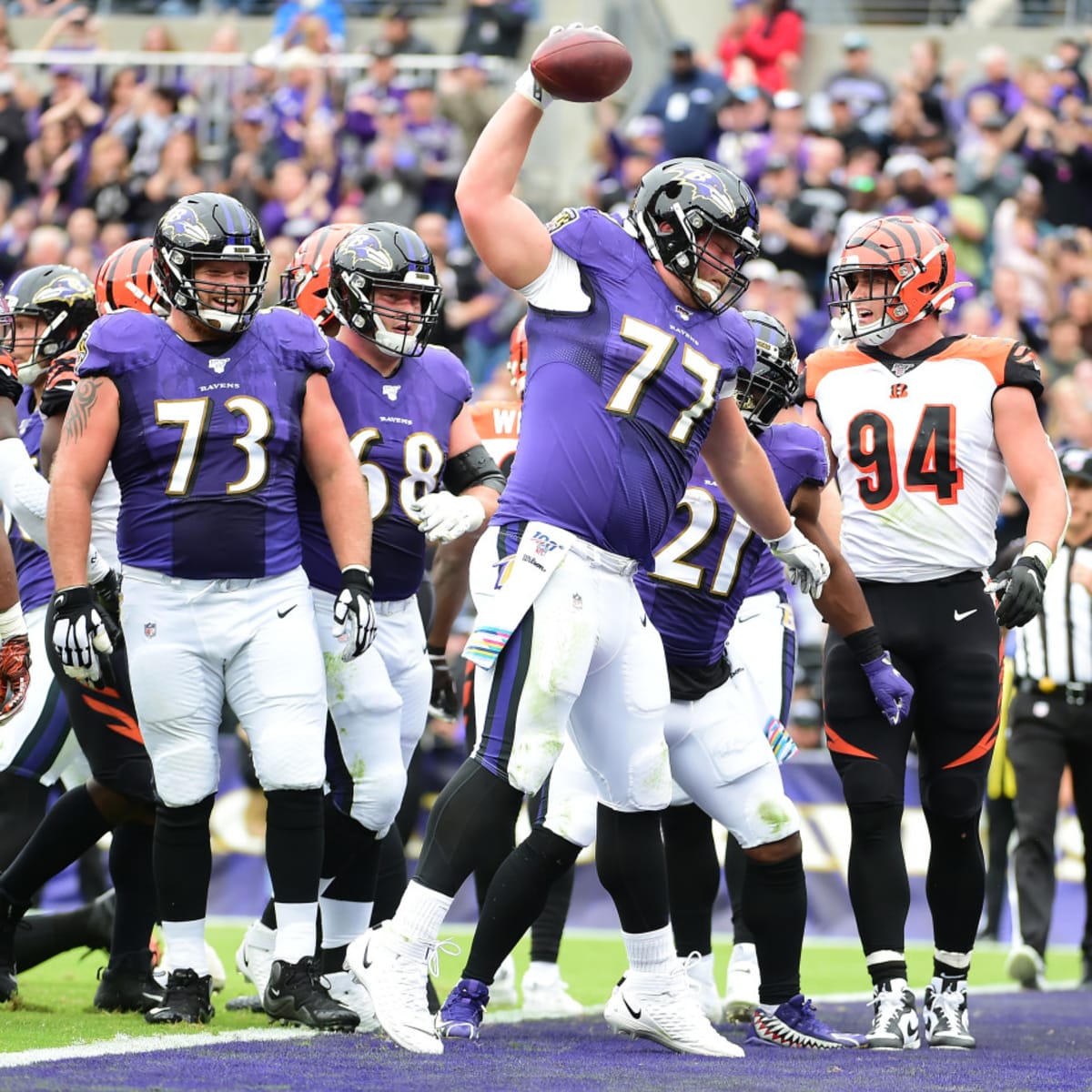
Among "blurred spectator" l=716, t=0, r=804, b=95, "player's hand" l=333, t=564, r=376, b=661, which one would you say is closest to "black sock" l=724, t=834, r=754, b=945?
"player's hand" l=333, t=564, r=376, b=661

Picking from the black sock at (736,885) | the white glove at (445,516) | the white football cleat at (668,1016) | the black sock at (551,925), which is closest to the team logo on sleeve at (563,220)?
the white glove at (445,516)

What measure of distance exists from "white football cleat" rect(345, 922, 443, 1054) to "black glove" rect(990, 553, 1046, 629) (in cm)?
179

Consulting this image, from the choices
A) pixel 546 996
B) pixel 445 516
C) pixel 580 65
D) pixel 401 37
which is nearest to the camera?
pixel 580 65

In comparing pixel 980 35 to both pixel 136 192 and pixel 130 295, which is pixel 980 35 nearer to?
pixel 136 192

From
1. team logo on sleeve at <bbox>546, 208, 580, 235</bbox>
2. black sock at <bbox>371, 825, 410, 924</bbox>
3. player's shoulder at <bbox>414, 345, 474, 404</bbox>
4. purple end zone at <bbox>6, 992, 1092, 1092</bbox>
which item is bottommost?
purple end zone at <bbox>6, 992, 1092, 1092</bbox>

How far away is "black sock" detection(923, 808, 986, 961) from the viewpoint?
5.54m

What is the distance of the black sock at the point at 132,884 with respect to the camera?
231 inches

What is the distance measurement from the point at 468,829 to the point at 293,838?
65cm

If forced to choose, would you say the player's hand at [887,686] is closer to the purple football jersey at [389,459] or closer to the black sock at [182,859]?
the purple football jersey at [389,459]

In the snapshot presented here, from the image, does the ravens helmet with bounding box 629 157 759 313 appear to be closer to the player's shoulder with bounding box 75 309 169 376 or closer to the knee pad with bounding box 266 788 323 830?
the player's shoulder with bounding box 75 309 169 376

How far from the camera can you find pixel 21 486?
218 inches

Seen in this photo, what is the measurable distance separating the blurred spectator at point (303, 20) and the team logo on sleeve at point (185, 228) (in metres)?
12.0

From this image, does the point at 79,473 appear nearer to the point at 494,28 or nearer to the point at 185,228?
the point at 185,228

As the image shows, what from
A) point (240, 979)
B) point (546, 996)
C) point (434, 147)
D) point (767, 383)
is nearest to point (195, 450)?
point (767, 383)
